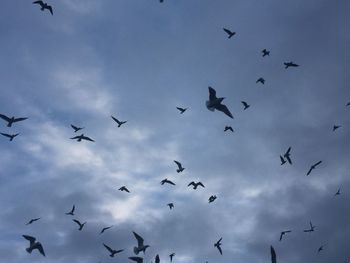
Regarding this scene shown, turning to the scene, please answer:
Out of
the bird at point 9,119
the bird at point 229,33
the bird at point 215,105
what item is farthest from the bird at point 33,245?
the bird at point 229,33

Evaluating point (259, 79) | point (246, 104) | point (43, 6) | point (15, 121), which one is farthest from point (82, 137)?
point (259, 79)

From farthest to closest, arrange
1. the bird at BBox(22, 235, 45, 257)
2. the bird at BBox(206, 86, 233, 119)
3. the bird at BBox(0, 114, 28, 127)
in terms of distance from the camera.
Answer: the bird at BBox(0, 114, 28, 127) → the bird at BBox(22, 235, 45, 257) → the bird at BBox(206, 86, 233, 119)

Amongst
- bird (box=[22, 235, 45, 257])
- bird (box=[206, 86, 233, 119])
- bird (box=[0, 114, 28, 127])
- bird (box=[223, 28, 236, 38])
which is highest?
bird (box=[223, 28, 236, 38])

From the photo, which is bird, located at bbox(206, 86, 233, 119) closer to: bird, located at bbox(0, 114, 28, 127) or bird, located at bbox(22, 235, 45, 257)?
bird, located at bbox(22, 235, 45, 257)

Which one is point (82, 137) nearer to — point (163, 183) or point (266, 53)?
point (163, 183)

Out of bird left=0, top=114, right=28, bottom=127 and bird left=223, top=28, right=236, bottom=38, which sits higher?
bird left=223, top=28, right=236, bottom=38

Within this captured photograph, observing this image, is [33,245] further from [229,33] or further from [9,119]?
[229,33]

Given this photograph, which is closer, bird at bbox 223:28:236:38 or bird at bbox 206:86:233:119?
bird at bbox 206:86:233:119

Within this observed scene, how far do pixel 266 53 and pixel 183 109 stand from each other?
1222 centimetres

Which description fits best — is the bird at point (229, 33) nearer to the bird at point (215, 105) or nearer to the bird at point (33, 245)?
the bird at point (215, 105)

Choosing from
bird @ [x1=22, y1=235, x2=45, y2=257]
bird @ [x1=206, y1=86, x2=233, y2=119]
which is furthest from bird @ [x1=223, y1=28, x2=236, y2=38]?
bird @ [x1=22, y1=235, x2=45, y2=257]

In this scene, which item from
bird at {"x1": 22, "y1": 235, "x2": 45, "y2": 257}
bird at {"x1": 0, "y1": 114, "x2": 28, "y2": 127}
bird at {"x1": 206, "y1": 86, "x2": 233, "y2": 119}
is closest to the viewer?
bird at {"x1": 206, "y1": 86, "x2": 233, "y2": 119}

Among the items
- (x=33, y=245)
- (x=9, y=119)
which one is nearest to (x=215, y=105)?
(x=33, y=245)

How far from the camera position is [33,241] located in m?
34.0
